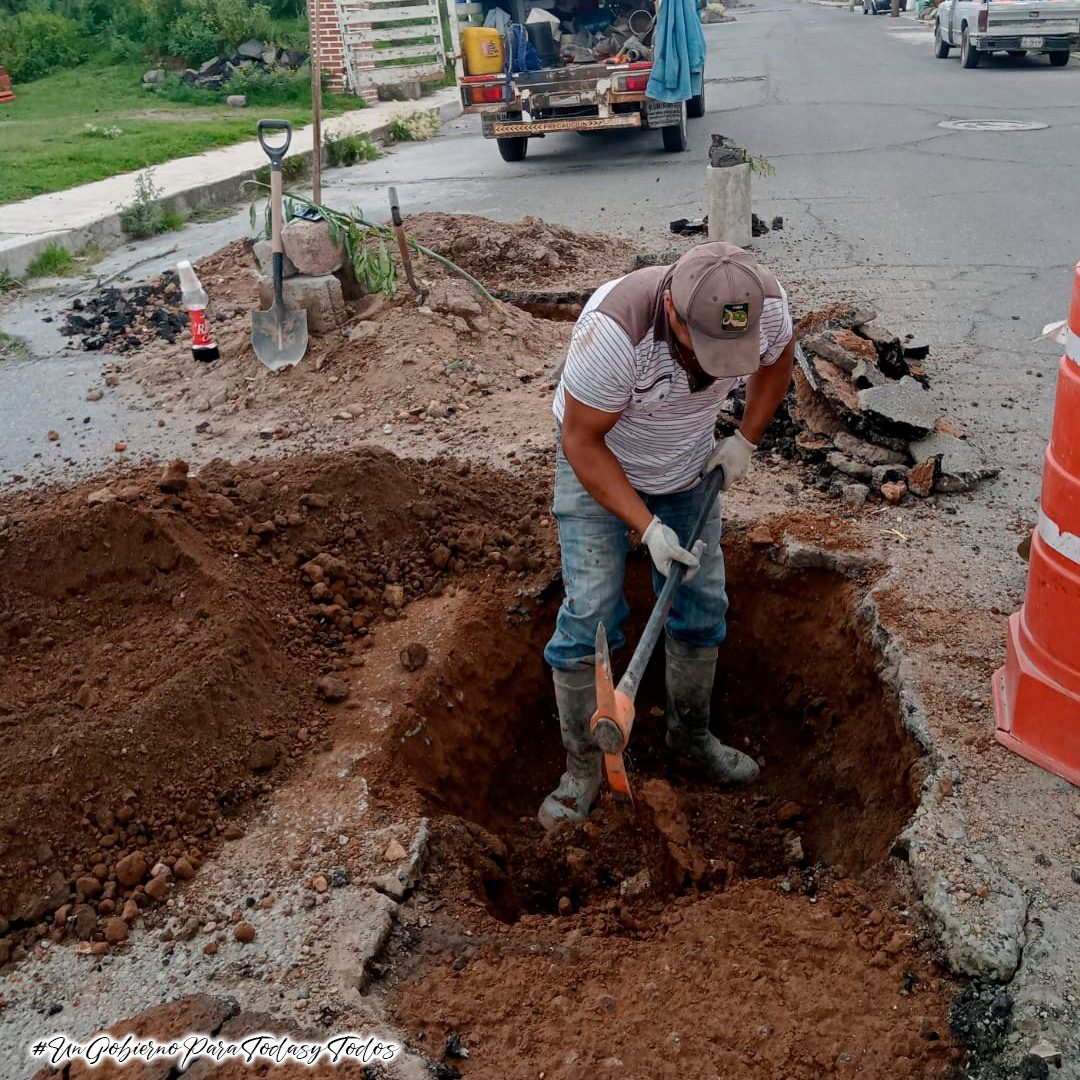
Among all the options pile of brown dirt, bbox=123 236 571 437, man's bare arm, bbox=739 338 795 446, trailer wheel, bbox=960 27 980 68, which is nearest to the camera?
man's bare arm, bbox=739 338 795 446

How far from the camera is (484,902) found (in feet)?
9.89

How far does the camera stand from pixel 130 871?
3.00 metres

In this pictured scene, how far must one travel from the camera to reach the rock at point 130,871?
2994 mm

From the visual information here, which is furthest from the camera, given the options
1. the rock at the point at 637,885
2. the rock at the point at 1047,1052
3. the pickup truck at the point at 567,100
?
the pickup truck at the point at 567,100

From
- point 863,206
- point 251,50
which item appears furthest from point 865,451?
point 251,50

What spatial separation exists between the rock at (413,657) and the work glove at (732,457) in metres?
1.23

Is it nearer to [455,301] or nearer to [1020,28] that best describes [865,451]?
[455,301]

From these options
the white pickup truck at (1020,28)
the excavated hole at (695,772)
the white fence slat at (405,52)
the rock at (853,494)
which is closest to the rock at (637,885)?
the excavated hole at (695,772)

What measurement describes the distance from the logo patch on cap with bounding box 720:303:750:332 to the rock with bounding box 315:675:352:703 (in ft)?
6.22

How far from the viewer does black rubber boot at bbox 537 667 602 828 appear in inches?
139

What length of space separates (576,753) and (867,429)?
90.2 inches

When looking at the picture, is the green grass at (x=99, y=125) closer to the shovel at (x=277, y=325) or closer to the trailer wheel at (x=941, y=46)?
the shovel at (x=277, y=325)

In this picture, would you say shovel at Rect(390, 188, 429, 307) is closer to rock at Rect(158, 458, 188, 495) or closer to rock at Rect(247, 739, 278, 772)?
rock at Rect(158, 458, 188, 495)

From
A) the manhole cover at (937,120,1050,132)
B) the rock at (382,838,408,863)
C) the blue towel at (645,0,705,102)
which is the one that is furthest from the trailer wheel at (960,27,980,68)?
the rock at (382,838,408,863)
